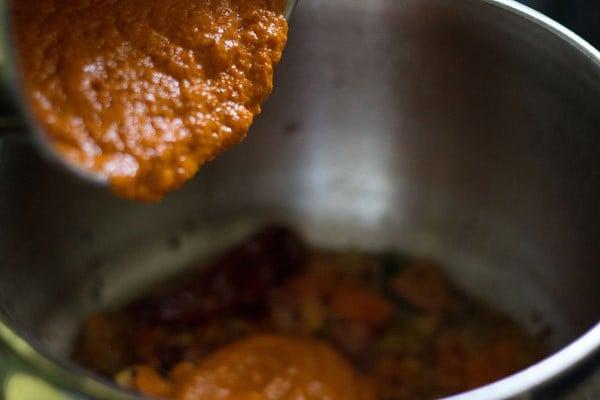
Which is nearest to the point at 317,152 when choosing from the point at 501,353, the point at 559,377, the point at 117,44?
the point at 501,353

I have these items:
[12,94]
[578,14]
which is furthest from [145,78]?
[578,14]

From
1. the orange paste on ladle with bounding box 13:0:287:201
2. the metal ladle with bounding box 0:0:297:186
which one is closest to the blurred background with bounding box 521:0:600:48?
the orange paste on ladle with bounding box 13:0:287:201

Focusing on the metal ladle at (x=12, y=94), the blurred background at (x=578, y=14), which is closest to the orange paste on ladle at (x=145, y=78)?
the metal ladle at (x=12, y=94)

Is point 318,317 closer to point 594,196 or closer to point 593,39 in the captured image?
point 594,196

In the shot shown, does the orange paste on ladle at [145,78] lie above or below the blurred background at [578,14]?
below

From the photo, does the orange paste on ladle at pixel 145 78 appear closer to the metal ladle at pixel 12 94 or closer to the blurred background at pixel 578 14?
the metal ladle at pixel 12 94

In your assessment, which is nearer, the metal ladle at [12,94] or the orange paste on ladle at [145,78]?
the metal ladle at [12,94]

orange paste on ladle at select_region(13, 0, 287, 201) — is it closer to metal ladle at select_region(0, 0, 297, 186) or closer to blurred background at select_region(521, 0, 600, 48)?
metal ladle at select_region(0, 0, 297, 186)
